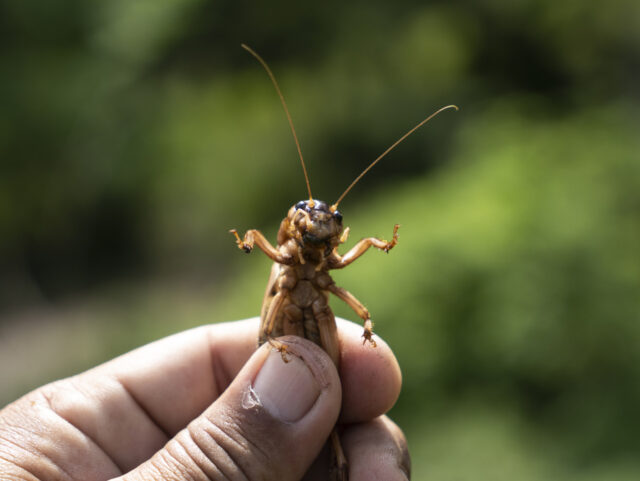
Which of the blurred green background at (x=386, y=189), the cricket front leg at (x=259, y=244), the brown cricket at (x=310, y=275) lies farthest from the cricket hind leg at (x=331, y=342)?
the blurred green background at (x=386, y=189)

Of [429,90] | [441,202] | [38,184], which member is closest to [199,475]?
[441,202]

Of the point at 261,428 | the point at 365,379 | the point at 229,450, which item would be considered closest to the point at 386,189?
the point at 365,379

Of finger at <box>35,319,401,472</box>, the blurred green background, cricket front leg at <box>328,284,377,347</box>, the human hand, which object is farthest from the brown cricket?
the blurred green background

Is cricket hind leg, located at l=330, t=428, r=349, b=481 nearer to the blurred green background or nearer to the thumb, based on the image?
the thumb

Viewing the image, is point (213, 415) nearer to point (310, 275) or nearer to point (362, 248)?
point (310, 275)

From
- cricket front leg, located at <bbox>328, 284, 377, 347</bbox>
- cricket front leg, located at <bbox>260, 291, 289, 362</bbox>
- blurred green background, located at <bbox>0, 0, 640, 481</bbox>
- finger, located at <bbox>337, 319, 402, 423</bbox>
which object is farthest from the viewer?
blurred green background, located at <bbox>0, 0, 640, 481</bbox>
